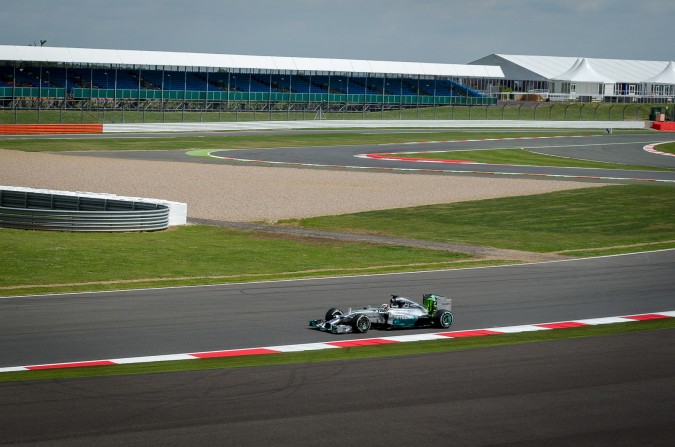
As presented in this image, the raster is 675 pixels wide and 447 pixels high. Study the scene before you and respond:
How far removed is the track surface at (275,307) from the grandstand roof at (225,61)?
201ft

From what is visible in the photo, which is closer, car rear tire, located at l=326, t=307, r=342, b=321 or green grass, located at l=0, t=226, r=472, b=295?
car rear tire, located at l=326, t=307, r=342, b=321

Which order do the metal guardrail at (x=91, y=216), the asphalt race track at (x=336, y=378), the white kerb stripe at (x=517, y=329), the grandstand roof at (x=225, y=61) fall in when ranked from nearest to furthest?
the asphalt race track at (x=336, y=378)
the white kerb stripe at (x=517, y=329)
the metal guardrail at (x=91, y=216)
the grandstand roof at (x=225, y=61)

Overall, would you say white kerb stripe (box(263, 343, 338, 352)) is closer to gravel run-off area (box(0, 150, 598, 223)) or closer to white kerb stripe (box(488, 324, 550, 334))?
white kerb stripe (box(488, 324, 550, 334))

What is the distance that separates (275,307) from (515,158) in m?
44.0

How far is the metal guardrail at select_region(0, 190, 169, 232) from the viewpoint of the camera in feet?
92.8

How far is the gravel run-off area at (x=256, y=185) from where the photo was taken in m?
36.3

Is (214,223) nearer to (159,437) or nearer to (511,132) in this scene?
(159,437)

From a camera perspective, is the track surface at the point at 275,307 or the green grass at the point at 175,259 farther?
the green grass at the point at 175,259

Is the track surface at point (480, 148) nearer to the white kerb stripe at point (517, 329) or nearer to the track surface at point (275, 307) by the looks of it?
the track surface at point (275, 307)

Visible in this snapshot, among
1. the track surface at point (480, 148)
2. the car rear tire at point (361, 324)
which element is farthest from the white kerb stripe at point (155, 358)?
the track surface at point (480, 148)

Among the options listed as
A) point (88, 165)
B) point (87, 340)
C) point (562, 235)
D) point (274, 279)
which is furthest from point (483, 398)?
point (88, 165)

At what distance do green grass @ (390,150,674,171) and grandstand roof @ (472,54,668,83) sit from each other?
6715 centimetres

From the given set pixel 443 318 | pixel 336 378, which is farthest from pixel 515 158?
pixel 336 378

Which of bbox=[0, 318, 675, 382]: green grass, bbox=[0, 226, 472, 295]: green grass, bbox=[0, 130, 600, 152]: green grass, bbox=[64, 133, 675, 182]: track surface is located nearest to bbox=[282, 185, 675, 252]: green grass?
bbox=[0, 226, 472, 295]: green grass
